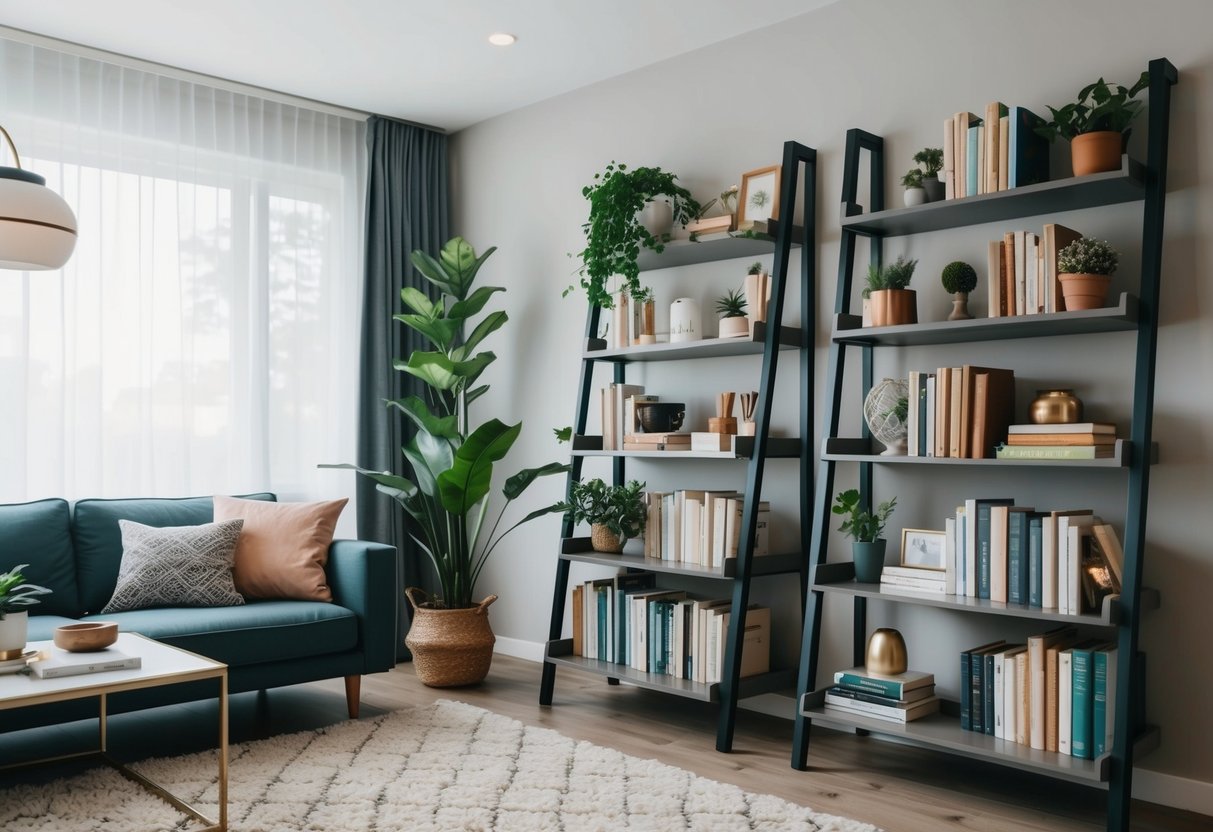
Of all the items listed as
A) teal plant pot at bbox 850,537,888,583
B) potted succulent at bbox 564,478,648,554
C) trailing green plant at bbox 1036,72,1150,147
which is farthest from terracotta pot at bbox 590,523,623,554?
trailing green plant at bbox 1036,72,1150,147

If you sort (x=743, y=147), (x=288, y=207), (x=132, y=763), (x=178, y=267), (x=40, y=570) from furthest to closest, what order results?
(x=288, y=207) → (x=178, y=267) → (x=743, y=147) → (x=40, y=570) → (x=132, y=763)

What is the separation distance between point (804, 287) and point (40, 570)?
9.20 feet

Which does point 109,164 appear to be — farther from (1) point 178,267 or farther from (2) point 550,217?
(2) point 550,217

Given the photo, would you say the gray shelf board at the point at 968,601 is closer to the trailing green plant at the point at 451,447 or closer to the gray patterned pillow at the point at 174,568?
the trailing green plant at the point at 451,447

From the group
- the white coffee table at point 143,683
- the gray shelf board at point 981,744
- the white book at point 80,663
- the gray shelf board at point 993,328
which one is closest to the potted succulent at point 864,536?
the gray shelf board at point 981,744

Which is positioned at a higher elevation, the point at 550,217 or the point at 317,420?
the point at 550,217

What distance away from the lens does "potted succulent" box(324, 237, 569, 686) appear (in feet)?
13.3

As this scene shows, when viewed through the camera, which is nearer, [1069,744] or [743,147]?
[1069,744]

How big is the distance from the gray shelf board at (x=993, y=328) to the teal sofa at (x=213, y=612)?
5.99ft

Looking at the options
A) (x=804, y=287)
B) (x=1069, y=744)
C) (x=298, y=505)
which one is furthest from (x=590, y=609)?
(x=1069, y=744)

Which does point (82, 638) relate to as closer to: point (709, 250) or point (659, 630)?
point (659, 630)

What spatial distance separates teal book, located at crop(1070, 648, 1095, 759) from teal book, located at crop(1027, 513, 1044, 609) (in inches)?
6.6

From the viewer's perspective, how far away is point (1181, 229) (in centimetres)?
281

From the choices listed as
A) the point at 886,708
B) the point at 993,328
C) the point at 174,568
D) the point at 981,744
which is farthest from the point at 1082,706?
the point at 174,568
